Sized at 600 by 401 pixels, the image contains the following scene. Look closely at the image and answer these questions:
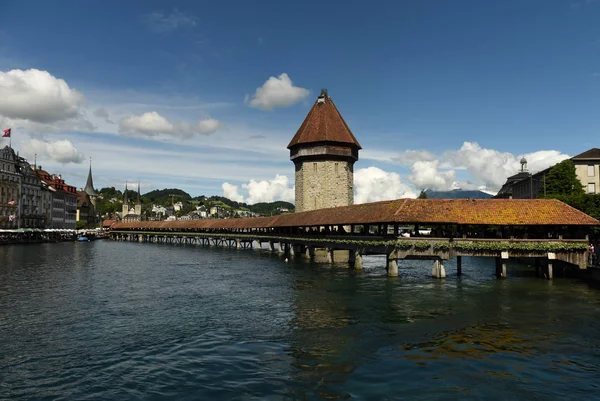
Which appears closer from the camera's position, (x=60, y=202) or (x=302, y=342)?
(x=302, y=342)

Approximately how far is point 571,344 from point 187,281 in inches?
877

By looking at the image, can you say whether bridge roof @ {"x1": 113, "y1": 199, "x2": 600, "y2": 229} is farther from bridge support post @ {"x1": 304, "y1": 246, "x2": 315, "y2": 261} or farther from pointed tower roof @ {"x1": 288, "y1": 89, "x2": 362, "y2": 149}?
pointed tower roof @ {"x1": 288, "y1": 89, "x2": 362, "y2": 149}

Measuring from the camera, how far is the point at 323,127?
66.1 meters

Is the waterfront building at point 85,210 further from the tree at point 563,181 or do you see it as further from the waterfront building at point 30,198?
the tree at point 563,181

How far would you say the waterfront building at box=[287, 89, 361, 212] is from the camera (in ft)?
211

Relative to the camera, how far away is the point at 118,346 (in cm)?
1368

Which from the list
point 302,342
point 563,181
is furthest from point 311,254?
point 302,342

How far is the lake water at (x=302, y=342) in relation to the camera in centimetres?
1042

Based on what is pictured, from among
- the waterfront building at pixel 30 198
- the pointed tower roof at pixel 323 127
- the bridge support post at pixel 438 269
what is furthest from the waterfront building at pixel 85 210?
the bridge support post at pixel 438 269

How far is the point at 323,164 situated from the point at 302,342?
5179 centimetres

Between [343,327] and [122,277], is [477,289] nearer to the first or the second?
[343,327]

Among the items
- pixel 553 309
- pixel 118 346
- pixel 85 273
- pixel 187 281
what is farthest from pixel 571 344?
pixel 85 273

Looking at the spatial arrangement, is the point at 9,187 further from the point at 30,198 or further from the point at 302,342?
the point at 302,342

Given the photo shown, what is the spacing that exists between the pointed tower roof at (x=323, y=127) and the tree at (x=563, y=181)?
26.5 meters
